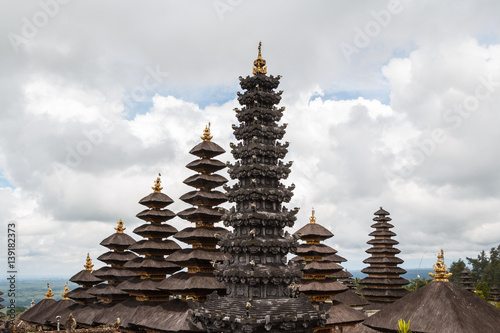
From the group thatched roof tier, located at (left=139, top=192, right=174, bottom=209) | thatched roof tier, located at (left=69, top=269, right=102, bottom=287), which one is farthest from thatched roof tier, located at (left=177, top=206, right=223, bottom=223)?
thatched roof tier, located at (left=69, top=269, right=102, bottom=287)

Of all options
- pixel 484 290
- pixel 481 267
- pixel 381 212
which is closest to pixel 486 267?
pixel 481 267

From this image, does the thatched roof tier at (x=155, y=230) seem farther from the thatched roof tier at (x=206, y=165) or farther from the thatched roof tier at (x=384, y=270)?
the thatched roof tier at (x=384, y=270)

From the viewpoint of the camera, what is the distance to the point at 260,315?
1800 centimetres

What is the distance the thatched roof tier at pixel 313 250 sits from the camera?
32406 mm

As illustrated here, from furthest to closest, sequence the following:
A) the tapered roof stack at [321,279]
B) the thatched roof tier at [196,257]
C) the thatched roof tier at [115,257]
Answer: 1. the thatched roof tier at [115,257]
2. the tapered roof stack at [321,279]
3. the thatched roof tier at [196,257]

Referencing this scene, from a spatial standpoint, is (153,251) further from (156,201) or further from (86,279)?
(86,279)

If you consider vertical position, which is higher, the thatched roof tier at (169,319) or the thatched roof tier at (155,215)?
the thatched roof tier at (155,215)

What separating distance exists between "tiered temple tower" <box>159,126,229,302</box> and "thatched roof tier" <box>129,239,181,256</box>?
2.62 meters

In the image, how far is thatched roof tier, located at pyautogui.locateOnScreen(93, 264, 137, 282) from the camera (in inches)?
1405

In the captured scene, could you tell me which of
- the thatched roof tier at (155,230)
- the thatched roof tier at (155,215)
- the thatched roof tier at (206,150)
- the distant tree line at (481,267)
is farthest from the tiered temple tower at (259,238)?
the distant tree line at (481,267)

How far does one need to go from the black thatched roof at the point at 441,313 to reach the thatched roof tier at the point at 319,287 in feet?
25.7

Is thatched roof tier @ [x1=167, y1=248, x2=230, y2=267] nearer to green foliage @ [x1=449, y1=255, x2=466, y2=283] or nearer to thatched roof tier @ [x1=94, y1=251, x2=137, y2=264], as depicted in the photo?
thatched roof tier @ [x1=94, y1=251, x2=137, y2=264]

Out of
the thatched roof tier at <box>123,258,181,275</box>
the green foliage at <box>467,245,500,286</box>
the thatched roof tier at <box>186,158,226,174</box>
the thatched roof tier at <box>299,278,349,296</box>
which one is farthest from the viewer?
the green foliage at <box>467,245,500,286</box>

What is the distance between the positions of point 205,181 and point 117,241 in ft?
39.1
